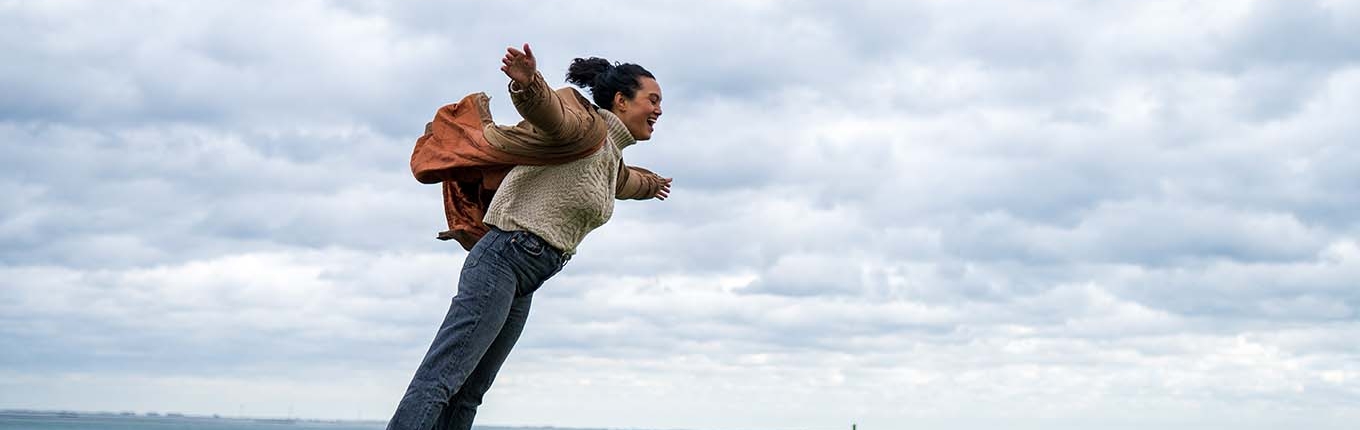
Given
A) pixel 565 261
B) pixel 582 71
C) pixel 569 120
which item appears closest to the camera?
pixel 569 120

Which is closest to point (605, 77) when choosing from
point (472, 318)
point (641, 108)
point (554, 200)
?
point (641, 108)

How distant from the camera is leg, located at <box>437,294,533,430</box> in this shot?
557 cm

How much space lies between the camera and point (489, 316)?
5.08 m

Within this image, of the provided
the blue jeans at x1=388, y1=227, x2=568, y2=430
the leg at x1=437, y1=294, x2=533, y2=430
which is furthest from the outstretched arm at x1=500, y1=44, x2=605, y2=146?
the leg at x1=437, y1=294, x2=533, y2=430

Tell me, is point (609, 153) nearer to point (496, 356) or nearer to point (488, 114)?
point (488, 114)

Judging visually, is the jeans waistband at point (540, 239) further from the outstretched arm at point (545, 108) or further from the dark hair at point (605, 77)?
the dark hair at point (605, 77)

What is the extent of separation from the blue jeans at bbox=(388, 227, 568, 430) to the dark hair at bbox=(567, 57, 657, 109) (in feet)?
2.74

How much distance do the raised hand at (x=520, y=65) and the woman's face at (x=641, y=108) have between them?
106cm

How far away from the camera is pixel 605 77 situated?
5.74 meters

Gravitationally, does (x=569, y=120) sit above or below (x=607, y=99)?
below

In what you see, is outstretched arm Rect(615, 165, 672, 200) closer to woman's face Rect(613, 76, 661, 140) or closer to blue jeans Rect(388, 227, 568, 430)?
woman's face Rect(613, 76, 661, 140)

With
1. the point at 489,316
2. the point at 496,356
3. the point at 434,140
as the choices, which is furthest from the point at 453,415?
the point at 434,140

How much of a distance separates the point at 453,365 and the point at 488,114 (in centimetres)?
112

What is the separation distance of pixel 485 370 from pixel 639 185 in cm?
139
